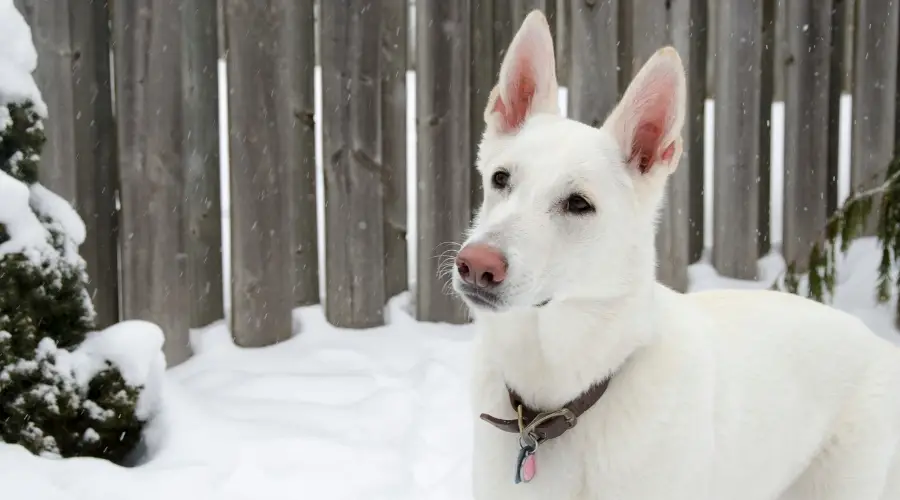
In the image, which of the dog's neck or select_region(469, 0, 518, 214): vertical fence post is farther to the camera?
select_region(469, 0, 518, 214): vertical fence post

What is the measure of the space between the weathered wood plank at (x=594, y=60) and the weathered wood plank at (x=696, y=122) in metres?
0.46

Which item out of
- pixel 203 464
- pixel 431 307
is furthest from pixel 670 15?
pixel 203 464

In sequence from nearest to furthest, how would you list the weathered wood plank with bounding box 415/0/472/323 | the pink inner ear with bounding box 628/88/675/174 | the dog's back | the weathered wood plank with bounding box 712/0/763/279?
the pink inner ear with bounding box 628/88/675/174 → the dog's back → the weathered wood plank with bounding box 415/0/472/323 → the weathered wood plank with bounding box 712/0/763/279

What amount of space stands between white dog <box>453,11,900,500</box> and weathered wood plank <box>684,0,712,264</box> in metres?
2.66

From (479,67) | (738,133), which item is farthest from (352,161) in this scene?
(738,133)

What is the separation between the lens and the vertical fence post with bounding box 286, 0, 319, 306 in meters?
4.71

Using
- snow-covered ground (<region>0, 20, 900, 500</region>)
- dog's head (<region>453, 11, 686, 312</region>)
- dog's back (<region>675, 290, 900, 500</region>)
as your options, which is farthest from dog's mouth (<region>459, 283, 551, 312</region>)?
snow-covered ground (<region>0, 20, 900, 500</region>)

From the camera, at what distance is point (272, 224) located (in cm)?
475

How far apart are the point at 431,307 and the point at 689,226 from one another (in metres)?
1.58

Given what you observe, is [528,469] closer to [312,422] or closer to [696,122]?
[312,422]

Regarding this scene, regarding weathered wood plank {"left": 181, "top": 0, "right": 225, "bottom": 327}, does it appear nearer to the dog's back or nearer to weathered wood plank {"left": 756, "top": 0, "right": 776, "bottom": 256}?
the dog's back

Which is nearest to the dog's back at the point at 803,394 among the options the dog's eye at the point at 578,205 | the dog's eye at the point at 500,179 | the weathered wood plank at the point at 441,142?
the dog's eye at the point at 578,205

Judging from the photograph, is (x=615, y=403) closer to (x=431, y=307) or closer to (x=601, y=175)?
(x=601, y=175)

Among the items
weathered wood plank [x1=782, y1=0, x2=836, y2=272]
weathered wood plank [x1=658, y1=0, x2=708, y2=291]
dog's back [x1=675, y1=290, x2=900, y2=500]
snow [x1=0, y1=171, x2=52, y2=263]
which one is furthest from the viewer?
weathered wood plank [x1=782, y1=0, x2=836, y2=272]
